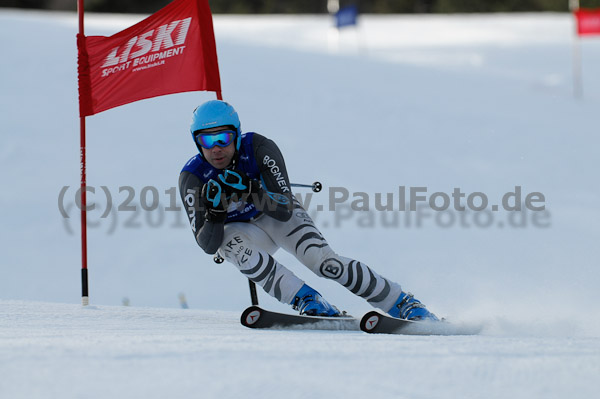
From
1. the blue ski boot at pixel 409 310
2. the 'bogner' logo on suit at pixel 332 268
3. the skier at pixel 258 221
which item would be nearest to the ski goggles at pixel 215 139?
the skier at pixel 258 221

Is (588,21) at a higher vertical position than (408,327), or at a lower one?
higher

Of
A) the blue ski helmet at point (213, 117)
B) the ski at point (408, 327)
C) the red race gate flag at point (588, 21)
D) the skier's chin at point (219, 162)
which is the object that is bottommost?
the ski at point (408, 327)

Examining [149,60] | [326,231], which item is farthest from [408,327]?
[326,231]

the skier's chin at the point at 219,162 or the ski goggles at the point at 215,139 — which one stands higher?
the ski goggles at the point at 215,139

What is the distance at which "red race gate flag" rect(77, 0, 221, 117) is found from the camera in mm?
5508

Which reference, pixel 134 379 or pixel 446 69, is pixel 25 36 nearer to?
pixel 446 69

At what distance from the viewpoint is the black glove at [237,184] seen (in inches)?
173

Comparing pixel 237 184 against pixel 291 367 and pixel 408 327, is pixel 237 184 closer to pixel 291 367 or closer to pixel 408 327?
pixel 408 327

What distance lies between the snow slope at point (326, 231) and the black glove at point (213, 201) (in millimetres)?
598

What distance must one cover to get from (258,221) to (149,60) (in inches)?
66.2

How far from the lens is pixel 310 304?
13.6 ft

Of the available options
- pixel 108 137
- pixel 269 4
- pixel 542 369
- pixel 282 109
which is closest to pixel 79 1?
pixel 542 369

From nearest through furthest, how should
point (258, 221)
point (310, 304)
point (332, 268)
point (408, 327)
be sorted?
point (408, 327) < point (310, 304) < point (332, 268) < point (258, 221)

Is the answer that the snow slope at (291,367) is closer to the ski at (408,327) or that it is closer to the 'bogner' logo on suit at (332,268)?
the ski at (408,327)
